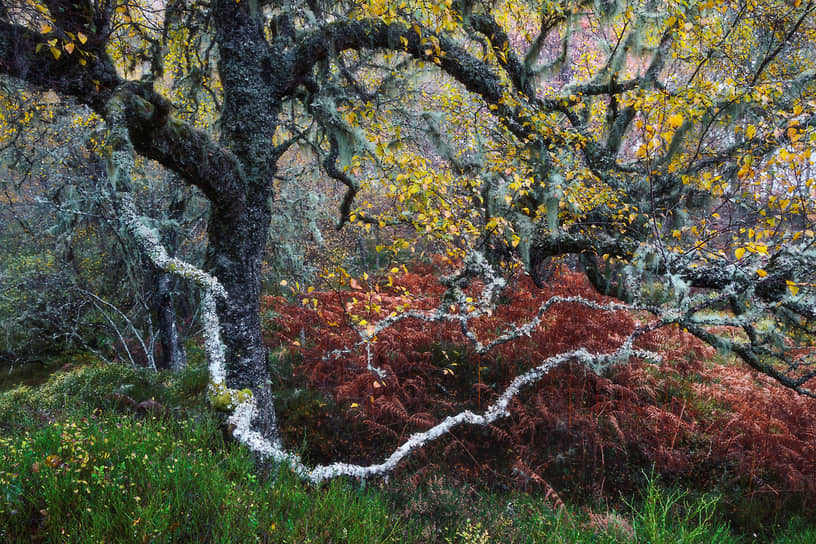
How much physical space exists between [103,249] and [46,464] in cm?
941

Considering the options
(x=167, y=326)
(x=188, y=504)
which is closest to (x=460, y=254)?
(x=188, y=504)

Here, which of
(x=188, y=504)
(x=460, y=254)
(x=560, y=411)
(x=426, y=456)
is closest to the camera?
(x=188, y=504)

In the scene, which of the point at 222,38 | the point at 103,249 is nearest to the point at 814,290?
the point at 222,38

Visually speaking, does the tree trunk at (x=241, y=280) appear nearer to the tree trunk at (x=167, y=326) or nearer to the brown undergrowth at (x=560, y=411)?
the brown undergrowth at (x=560, y=411)

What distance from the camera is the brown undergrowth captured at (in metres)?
5.17

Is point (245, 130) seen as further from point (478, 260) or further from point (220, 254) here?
point (478, 260)

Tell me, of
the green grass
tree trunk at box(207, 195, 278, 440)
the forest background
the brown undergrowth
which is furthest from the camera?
the brown undergrowth

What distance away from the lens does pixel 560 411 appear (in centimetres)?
607

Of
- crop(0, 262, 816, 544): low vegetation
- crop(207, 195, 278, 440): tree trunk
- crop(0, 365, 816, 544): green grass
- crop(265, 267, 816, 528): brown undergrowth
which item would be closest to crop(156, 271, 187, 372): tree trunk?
crop(0, 262, 816, 544): low vegetation

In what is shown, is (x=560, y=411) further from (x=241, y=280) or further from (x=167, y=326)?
(x=167, y=326)

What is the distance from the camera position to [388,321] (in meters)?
4.79

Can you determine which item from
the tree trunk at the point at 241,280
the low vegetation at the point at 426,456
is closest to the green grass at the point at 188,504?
the low vegetation at the point at 426,456

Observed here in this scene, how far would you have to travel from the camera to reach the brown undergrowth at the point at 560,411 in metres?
5.17

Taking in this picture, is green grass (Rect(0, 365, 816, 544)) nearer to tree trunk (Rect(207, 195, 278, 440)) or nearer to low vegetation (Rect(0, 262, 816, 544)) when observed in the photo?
low vegetation (Rect(0, 262, 816, 544))
